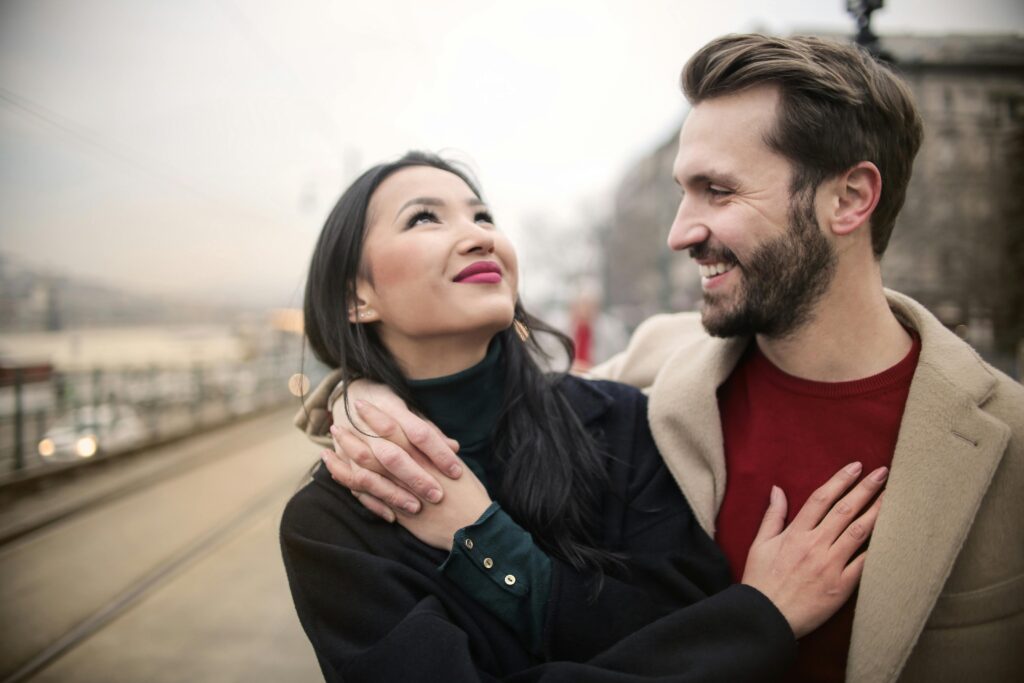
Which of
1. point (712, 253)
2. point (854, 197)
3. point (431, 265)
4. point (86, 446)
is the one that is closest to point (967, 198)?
point (854, 197)

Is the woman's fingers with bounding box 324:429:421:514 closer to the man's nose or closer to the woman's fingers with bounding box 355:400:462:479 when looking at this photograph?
the woman's fingers with bounding box 355:400:462:479

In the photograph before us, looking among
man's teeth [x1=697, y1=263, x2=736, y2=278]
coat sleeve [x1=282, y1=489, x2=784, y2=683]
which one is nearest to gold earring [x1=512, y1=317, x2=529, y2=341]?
man's teeth [x1=697, y1=263, x2=736, y2=278]

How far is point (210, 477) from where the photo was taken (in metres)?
8.23

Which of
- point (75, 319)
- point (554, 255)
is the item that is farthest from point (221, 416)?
point (554, 255)

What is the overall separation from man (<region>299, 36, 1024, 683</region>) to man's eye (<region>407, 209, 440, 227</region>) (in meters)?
0.57

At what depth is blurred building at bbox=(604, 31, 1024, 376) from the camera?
832cm

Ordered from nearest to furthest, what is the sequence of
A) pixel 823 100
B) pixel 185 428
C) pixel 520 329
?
pixel 823 100 → pixel 520 329 → pixel 185 428

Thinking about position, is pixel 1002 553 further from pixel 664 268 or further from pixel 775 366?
pixel 664 268

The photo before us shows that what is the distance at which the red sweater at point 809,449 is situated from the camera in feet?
5.20

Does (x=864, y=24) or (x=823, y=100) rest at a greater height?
(x=864, y=24)

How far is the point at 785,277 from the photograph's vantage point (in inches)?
66.6

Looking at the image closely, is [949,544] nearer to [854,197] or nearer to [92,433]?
[854,197]

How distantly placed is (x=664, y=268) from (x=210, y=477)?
8627mm

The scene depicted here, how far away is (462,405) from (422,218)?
56 centimetres
